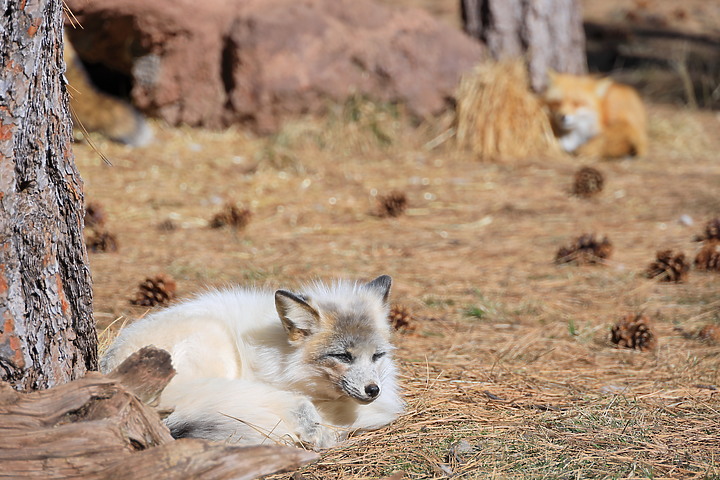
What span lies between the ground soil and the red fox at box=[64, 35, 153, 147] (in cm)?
18

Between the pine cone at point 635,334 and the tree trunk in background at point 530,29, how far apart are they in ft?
19.5

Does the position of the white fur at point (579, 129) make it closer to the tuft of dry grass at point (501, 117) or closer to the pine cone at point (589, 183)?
the tuft of dry grass at point (501, 117)

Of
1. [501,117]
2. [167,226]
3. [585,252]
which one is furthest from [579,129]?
[167,226]

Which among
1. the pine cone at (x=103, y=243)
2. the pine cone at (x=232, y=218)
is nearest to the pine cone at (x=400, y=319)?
the pine cone at (x=232, y=218)

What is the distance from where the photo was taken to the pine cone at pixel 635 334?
4.01 meters

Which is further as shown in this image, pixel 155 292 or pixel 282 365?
pixel 155 292

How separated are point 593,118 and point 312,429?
295 inches

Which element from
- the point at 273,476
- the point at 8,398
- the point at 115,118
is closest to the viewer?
the point at 8,398

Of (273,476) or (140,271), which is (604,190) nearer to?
(140,271)

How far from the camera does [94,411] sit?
227cm

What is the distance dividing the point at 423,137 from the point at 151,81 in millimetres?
3480

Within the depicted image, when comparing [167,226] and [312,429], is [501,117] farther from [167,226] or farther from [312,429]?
[312,429]

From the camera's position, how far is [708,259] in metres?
5.39

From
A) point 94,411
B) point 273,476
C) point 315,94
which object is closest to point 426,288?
point 273,476
